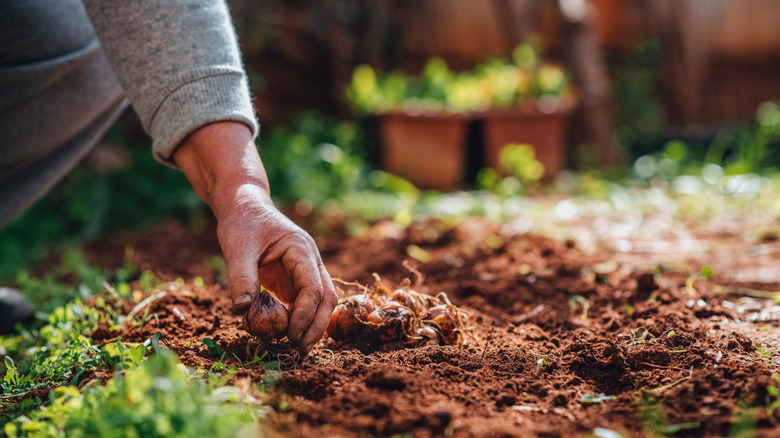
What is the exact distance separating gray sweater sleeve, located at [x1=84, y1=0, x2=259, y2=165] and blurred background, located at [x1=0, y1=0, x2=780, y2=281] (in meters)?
1.85

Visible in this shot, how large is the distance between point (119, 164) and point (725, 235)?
149 inches

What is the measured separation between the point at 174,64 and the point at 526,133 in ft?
12.3

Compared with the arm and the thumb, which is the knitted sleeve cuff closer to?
the arm

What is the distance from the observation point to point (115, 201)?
4.13 m

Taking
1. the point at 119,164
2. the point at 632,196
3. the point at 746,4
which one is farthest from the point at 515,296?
the point at 746,4

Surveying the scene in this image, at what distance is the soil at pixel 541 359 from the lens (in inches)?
47.3

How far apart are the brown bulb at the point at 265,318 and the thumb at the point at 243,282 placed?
0.04 metres

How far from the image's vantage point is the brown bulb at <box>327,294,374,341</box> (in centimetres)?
165

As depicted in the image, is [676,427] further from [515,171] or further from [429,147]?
[429,147]

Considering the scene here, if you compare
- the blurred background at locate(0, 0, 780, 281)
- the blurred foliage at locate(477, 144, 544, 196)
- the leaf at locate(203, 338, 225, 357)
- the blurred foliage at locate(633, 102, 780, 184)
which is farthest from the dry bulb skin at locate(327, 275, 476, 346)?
the blurred foliage at locate(633, 102, 780, 184)

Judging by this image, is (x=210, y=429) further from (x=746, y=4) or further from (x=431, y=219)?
(x=746, y=4)

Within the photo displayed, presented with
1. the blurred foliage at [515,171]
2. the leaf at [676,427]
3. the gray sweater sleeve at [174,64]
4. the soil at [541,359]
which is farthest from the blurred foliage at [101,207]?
the leaf at [676,427]

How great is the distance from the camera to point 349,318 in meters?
1.65

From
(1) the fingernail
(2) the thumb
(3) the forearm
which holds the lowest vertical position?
(1) the fingernail
